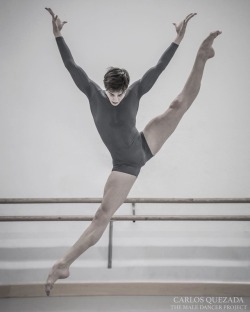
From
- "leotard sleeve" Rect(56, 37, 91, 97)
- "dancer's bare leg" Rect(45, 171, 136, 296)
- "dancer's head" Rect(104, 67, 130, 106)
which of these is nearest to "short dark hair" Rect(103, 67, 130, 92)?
"dancer's head" Rect(104, 67, 130, 106)

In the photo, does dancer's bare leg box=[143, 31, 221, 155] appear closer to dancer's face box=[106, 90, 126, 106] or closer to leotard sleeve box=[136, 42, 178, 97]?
leotard sleeve box=[136, 42, 178, 97]

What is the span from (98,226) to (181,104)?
715 millimetres

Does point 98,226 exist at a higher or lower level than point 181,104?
lower

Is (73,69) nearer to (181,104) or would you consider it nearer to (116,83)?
(116,83)

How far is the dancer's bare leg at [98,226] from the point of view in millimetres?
1380

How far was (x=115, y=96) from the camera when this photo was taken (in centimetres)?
138

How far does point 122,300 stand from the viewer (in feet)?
7.34

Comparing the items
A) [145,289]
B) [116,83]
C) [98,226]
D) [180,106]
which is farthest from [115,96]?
[145,289]

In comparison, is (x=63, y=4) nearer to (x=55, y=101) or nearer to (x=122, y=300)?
(x=55, y=101)

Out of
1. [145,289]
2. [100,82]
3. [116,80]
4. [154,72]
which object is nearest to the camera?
[116,80]

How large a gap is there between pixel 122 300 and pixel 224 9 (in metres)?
2.95

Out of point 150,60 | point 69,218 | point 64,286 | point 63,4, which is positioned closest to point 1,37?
point 63,4

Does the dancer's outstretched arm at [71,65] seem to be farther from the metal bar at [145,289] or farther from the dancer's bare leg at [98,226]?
the metal bar at [145,289]

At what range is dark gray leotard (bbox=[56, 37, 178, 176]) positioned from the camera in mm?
1418
